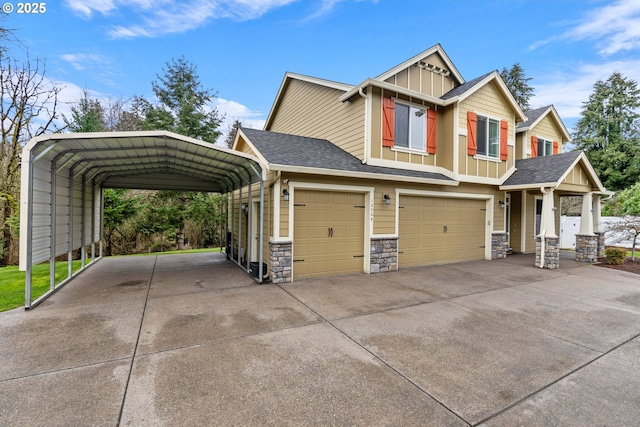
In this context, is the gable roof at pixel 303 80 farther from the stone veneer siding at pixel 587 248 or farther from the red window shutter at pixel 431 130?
the stone veneer siding at pixel 587 248

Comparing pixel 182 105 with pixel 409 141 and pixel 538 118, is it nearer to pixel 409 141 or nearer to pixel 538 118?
pixel 409 141

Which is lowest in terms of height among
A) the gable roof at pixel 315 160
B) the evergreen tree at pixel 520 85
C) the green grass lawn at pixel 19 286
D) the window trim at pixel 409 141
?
the green grass lawn at pixel 19 286

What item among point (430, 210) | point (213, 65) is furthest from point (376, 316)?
point (213, 65)

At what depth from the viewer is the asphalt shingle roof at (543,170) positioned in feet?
29.9

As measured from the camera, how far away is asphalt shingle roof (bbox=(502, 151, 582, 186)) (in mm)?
9105

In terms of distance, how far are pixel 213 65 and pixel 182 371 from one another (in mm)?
19269

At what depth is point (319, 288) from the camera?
20.7ft

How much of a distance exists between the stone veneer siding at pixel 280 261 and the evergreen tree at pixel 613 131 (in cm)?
3063

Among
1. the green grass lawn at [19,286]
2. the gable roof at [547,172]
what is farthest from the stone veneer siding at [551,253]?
the green grass lawn at [19,286]

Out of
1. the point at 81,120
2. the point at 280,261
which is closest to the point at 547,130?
the point at 280,261

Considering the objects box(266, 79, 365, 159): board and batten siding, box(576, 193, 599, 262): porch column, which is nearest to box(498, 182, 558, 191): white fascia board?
box(576, 193, 599, 262): porch column

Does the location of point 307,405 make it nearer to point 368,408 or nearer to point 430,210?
point 368,408

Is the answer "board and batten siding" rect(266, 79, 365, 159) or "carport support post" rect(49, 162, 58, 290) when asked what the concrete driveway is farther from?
"board and batten siding" rect(266, 79, 365, 159)

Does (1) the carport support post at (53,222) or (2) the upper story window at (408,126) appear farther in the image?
(2) the upper story window at (408,126)
